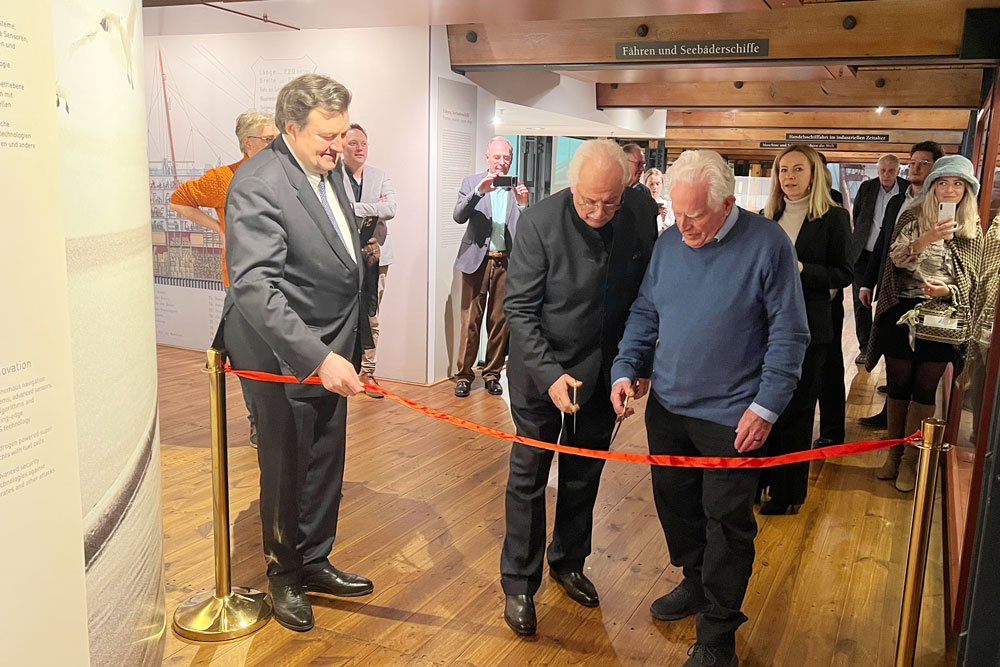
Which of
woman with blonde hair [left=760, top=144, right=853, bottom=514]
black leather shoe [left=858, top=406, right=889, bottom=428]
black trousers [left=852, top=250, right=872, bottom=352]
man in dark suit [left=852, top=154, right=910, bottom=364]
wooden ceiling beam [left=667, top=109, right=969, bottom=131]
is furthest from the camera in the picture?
wooden ceiling beam [left=667, top=109, right=969, bottom=131]

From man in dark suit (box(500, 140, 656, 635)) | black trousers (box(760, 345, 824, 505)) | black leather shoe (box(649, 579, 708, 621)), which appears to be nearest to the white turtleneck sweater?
black trousers (box(760, 345, 824, 505))

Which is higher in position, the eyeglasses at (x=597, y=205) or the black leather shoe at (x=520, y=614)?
the eyeglasses at (x=597, y=205)

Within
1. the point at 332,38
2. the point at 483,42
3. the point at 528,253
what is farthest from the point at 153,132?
the point at 528,253

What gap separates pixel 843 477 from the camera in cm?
470

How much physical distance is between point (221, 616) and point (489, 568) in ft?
3.42

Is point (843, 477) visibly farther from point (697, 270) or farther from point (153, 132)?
point (153, 132)

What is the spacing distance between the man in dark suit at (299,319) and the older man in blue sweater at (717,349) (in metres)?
0.96

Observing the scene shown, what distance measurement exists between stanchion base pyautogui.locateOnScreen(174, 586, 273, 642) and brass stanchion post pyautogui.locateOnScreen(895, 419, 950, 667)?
202 cm

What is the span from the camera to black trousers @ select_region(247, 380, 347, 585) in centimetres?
288

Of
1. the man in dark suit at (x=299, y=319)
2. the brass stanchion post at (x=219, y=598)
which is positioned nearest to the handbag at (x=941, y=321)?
the man in dark suit at (x=299, y=319)

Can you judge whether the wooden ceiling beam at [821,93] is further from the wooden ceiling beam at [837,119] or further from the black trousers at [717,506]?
the black trousers at [717,506]

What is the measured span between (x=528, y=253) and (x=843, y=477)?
2.81m

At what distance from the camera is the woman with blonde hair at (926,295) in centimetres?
377

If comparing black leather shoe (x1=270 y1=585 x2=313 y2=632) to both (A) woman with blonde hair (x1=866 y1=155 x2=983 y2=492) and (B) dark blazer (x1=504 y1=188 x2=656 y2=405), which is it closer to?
(B) dark blazer (x1=504 y1=188 x2=656 y2=405)
